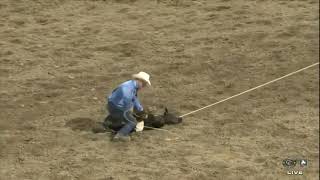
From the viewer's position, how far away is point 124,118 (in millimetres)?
8797

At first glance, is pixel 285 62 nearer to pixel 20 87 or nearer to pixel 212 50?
pixel 212 50

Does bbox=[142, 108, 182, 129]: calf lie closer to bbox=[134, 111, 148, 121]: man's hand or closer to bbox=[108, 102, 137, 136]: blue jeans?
bbox=[134, 111, 148, 121]: man's hand

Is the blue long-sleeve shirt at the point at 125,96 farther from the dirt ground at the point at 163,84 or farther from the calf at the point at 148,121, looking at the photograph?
the dirt ground at the point at 163,84

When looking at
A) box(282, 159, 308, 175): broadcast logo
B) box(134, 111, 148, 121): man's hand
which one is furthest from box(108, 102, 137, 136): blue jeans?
box(282, 159, 308, 175): broadcast logo

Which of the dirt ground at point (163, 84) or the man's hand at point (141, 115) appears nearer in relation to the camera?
the dirt ground at point (163, 84)

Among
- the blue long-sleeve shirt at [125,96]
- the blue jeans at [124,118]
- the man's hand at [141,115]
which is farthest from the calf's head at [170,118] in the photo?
the blue long-sleeve shirt at [125,96]

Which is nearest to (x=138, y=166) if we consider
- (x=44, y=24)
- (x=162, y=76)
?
(x=162, y=76)

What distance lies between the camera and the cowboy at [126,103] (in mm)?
8594

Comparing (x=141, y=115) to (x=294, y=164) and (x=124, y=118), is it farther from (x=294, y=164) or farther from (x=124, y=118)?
(x=294, y=164)

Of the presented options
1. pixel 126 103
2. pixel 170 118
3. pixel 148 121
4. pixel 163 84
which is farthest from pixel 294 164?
pixel 163 84

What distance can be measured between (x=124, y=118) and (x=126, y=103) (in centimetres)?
30

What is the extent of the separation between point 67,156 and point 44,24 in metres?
6.27

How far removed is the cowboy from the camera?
8594 millimetres

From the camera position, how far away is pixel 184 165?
8.19m
